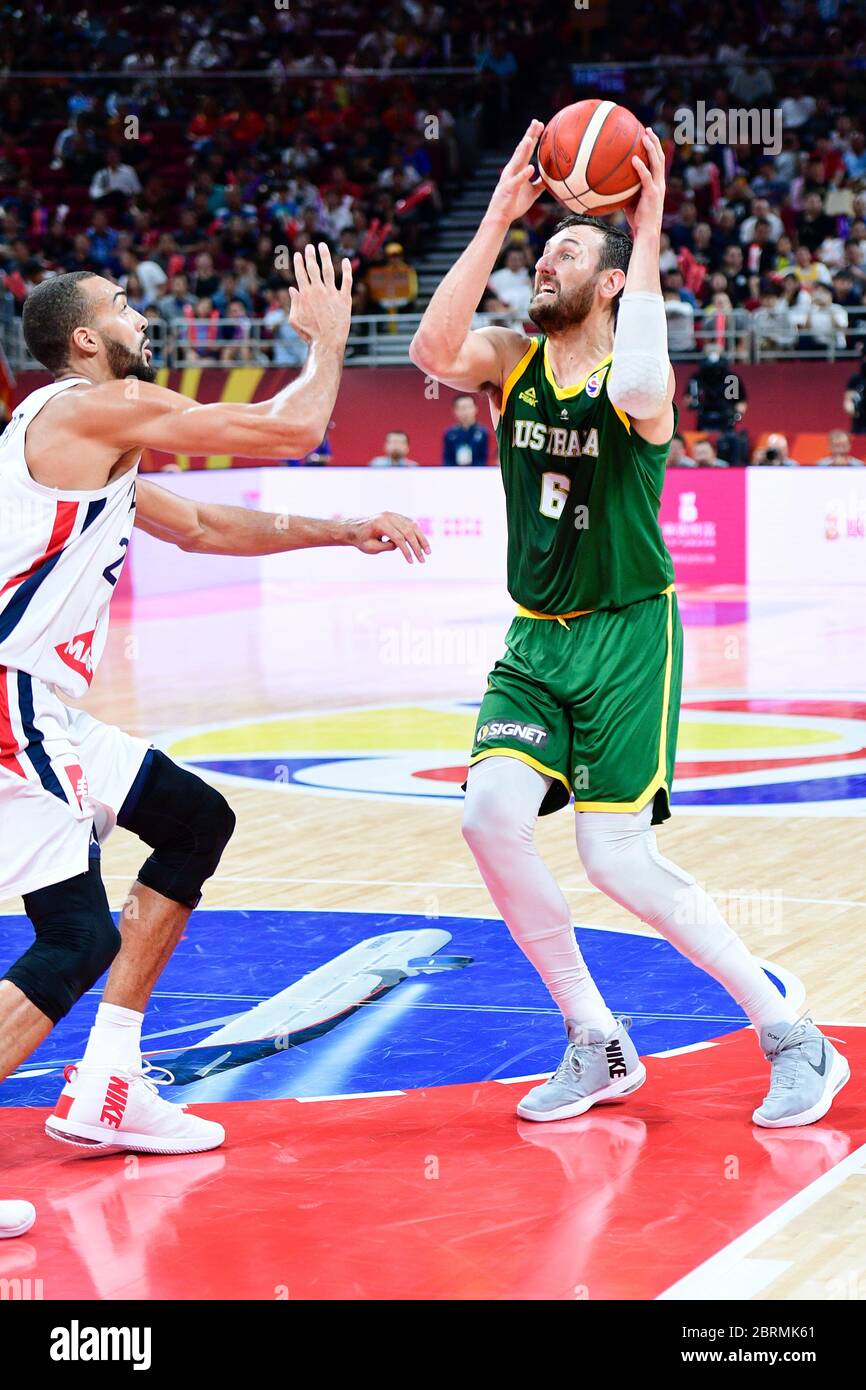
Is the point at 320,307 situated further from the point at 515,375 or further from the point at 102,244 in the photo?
the point at 102,244

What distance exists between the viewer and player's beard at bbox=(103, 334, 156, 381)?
432 cm

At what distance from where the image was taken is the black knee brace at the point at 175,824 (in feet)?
14.7

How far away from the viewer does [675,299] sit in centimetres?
2023

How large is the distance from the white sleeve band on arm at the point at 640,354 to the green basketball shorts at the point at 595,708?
58 centimetres

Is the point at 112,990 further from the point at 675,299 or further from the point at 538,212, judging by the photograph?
the point at 538,212

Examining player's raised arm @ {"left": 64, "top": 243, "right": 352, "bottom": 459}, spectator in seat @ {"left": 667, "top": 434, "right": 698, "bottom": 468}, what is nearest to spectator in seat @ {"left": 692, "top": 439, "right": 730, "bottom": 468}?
spectator in seat @ {"left": 667, "top": 434, "right": 698, "bottom": 468}

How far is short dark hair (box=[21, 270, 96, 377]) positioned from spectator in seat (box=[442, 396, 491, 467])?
574 inches

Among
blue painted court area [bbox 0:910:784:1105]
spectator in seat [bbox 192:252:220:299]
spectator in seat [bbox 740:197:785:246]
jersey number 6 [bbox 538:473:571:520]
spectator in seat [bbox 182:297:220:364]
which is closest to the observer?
jersey number 6 [bbox 538:473:571:520]

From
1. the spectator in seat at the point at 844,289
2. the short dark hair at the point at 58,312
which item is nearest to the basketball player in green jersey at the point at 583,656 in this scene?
the short dark hair at the point at 58,312

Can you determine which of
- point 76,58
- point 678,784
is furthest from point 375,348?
point 678,784

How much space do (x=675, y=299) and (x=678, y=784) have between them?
1208 centimetres

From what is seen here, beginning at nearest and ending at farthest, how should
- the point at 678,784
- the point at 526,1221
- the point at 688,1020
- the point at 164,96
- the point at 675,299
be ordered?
the point at 526,1221
the point at 688,1020
the point at 678,784
the point at 675,299
the point at 164,96

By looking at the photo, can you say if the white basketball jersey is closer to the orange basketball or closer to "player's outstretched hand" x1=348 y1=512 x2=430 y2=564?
"player's outstretched hand" x1=348 y1=512 x2=430 y2=564

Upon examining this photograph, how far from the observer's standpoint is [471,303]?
449 cm
